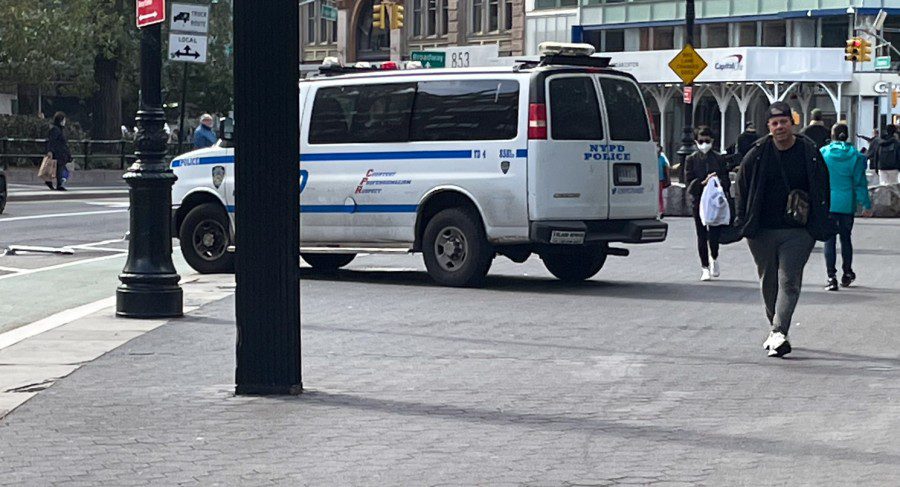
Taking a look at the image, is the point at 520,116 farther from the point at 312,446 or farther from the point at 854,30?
the point at 854,30

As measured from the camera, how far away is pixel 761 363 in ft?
37.6

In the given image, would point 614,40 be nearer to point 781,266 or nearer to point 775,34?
point 775,34

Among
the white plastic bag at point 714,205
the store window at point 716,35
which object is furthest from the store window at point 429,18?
the white plastic bag at point 714,205

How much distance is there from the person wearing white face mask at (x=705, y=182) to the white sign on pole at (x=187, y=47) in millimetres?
8485

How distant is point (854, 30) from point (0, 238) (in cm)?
4421

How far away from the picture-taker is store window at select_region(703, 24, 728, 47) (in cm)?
6769

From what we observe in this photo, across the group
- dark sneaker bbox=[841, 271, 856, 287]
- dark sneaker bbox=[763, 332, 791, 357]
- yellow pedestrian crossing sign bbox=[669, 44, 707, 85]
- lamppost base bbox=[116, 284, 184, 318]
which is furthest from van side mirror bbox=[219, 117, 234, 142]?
yellow pedestrian crossing sign bbox=[669, 44, 707, 85]

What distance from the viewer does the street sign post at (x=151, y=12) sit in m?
13.8

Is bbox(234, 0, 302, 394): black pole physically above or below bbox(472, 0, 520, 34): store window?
below

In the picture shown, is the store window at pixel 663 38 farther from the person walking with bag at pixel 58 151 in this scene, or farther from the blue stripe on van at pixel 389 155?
the blue stripe on van at pixel 389 155

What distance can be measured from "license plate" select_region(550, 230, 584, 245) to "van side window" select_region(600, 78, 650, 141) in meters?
1.15

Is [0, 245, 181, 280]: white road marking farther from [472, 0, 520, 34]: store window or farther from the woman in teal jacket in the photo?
[472, 0, 520, 34]: store window

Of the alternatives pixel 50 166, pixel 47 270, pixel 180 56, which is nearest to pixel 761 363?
pixel 47 270

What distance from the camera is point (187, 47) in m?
25.2
